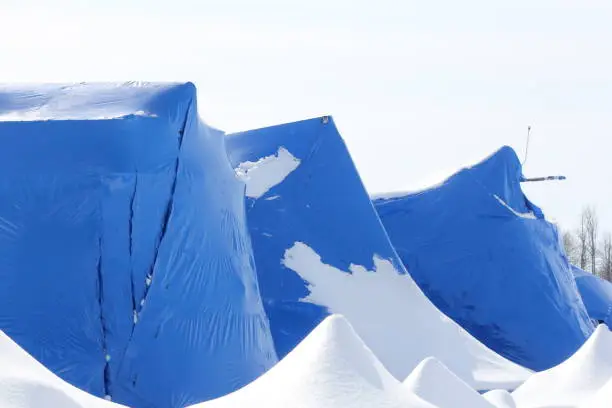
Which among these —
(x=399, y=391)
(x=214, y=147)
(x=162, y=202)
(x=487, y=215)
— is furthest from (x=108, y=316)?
(x=487, y=215)

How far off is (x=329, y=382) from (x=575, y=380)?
378 cm

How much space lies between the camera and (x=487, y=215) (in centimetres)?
1120

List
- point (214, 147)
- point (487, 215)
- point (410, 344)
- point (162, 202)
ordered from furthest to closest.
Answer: point (487, 215) → point (410, 344) → point (214, 147) → point (162, 202)

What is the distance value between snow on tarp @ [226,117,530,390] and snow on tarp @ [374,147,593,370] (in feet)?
4.66

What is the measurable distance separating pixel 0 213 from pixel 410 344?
373 centimetres

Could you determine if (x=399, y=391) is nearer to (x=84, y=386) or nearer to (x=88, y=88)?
(x=84, y=386)

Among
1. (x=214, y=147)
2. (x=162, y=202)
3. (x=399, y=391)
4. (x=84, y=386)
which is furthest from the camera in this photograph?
(x=214, y=147)

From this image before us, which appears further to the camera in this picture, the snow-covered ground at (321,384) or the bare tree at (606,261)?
the bare tree at (606,261)

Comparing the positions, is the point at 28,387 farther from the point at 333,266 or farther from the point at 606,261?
the point at 606,261

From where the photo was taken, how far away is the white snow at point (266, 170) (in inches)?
359

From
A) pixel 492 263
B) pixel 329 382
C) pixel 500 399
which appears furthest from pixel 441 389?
pixel 492 263

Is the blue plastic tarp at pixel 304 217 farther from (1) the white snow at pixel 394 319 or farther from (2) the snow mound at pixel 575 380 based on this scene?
(2) the snow mound at pixel 575 380

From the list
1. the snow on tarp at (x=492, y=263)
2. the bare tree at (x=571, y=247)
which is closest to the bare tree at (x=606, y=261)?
the bare tree at (x=571, y=247)

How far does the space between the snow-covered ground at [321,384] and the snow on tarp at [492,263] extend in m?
5.30
